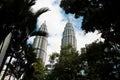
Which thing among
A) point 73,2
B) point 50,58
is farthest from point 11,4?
point 50,58

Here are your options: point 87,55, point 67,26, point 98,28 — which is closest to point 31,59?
point 87,55

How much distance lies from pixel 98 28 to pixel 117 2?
13.6 feet

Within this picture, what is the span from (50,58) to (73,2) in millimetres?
17577

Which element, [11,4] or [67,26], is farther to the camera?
[67,26]

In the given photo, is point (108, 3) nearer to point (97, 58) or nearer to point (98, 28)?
point (98, 28)

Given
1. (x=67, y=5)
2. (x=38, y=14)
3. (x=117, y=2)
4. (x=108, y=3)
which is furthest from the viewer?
(x=67, y=5)

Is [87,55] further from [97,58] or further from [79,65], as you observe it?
[79,65]

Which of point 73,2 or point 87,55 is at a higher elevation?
point 73,2

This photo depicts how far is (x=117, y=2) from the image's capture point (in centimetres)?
905

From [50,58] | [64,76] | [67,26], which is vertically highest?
[67,26]

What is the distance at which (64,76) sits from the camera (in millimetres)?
26859

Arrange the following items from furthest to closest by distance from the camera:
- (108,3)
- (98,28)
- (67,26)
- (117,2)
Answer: (67,26)
(98,28)
(108,3)
(117,2)

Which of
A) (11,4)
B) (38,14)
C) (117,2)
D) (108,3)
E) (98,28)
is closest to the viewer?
(11,4)

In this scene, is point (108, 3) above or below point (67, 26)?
below
